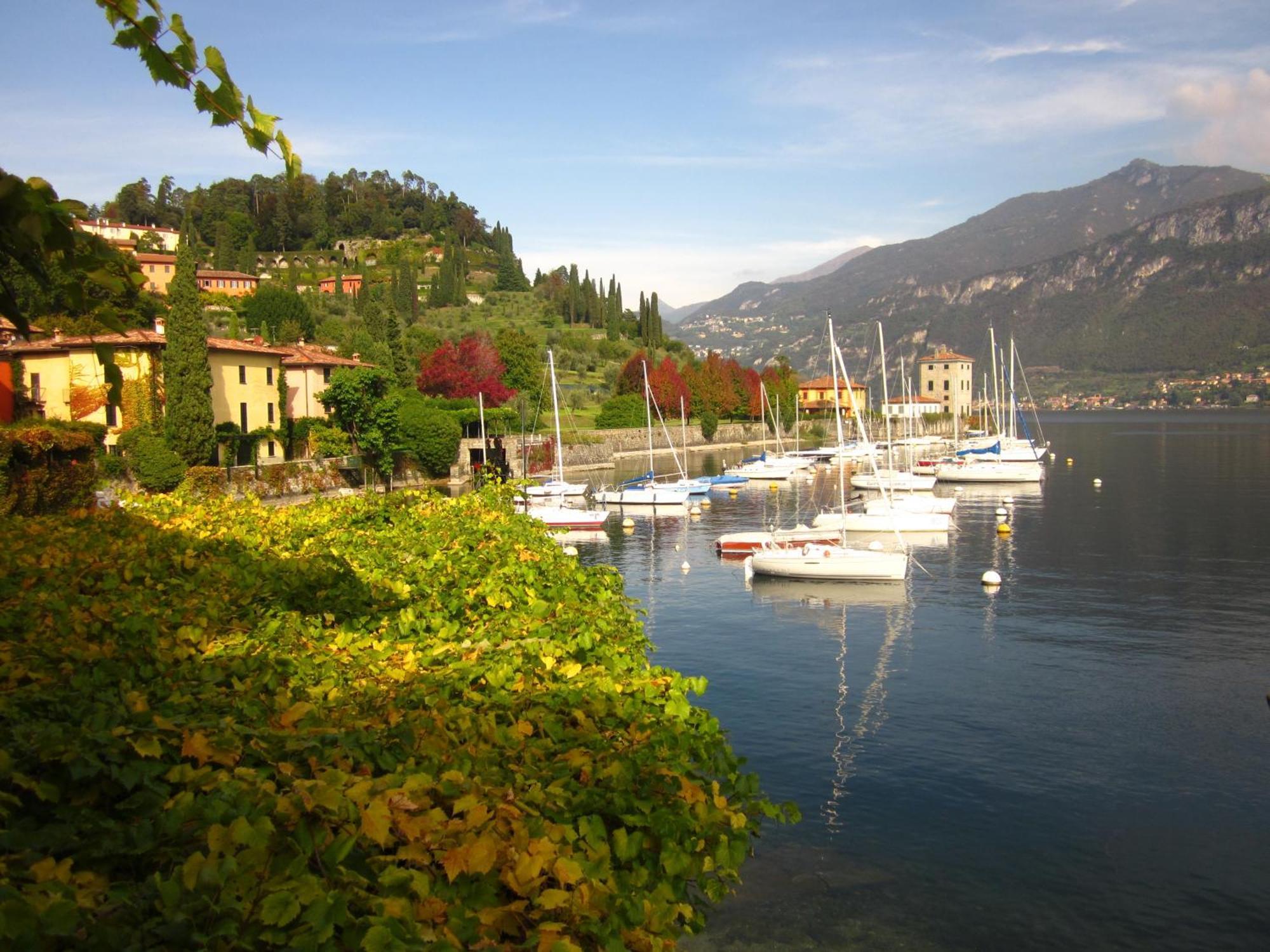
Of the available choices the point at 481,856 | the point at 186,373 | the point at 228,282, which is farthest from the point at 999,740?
the point at 228,282

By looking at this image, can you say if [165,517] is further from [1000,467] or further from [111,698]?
[1000,467]

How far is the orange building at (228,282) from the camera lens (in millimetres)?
120500

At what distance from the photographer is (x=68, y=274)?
11.1 ft

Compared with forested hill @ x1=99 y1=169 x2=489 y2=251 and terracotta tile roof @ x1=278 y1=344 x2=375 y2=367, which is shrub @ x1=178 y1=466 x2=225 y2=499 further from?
forested hill @ x1=99 y1=169 x2=489 y2=251

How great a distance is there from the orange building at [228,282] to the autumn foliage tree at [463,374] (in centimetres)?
Answer: 4716

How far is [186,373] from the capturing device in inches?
1769

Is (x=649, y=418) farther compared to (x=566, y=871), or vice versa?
(x=649, y=418)

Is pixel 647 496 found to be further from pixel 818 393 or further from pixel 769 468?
pixel 818 393

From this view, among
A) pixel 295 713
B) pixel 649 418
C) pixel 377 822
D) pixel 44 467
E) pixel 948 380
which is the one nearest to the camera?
pixel 377 822

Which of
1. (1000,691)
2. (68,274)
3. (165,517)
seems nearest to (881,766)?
(1000,691)

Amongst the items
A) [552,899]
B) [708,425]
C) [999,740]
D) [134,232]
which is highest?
[134,232]

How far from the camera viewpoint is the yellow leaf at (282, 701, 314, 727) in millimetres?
4953

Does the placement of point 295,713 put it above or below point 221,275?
below

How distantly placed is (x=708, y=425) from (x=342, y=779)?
4410 inches
